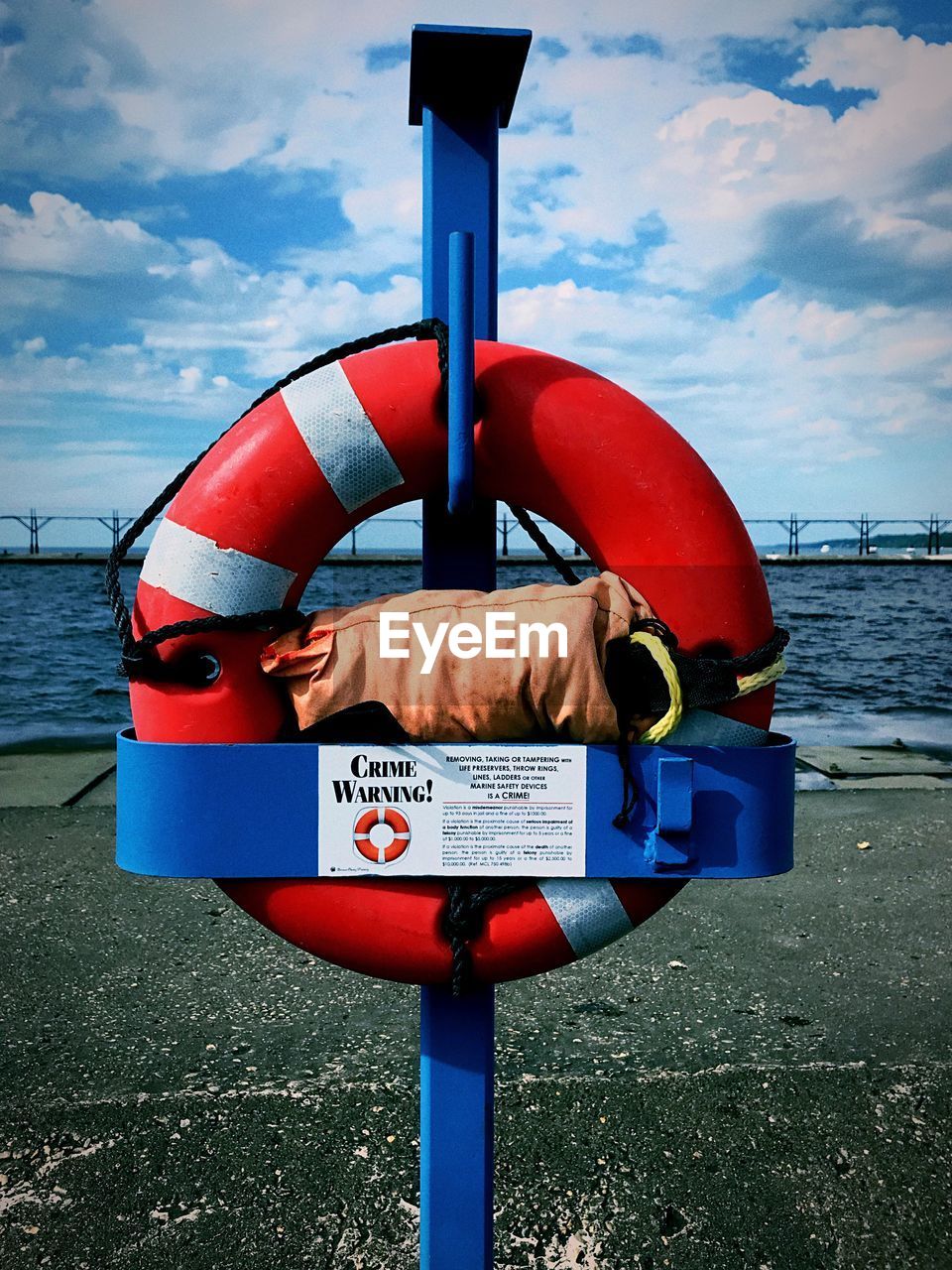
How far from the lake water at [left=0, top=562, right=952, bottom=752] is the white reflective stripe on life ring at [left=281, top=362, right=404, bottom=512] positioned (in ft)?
1.03

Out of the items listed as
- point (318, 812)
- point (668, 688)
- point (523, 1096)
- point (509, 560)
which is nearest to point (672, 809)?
point (668, 688)

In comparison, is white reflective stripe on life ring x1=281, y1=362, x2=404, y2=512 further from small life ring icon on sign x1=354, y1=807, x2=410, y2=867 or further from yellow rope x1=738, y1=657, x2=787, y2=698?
yellow rope x1=738, y1=657, x2=787, y2=698

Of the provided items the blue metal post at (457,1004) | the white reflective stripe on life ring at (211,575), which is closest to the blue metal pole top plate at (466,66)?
the blue metal post at (457,1004)

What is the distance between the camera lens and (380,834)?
1.38m

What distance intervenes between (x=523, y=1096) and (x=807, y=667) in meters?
11.0

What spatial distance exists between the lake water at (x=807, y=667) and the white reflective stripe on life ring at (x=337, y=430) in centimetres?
31

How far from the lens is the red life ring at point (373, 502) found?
1415mm

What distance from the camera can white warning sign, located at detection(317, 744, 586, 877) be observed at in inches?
53.8

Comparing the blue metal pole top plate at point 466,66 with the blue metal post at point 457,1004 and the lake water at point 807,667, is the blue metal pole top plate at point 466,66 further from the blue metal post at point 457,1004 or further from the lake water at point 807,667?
the lake water at point 807,667

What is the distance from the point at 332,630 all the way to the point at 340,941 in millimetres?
439

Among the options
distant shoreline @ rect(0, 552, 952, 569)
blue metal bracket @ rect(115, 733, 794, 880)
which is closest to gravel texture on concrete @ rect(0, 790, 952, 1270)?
blue metal bracket @ rect(115, 733, 794, 880)

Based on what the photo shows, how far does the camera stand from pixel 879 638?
647 inches

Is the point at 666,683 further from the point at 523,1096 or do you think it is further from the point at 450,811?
the point at 523,1096

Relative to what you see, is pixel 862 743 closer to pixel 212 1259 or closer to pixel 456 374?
pixel 212 1259
